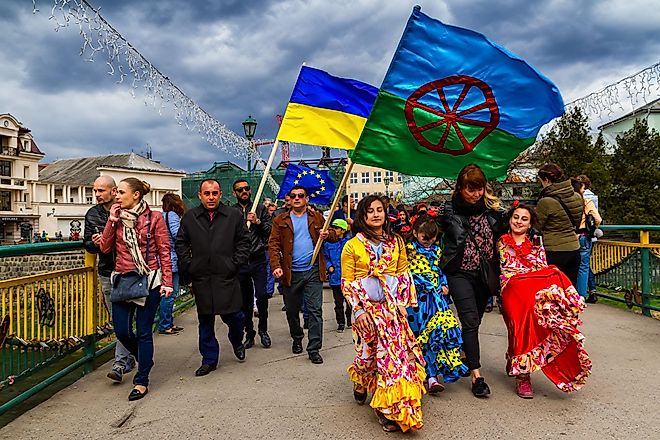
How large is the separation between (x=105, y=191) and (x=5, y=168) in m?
64.9

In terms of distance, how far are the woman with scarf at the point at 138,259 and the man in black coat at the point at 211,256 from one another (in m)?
0.37

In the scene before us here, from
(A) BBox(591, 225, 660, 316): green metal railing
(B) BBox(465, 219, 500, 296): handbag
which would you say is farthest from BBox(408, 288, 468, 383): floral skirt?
(A) BBox(591, 225, 660, 316): green metal railing

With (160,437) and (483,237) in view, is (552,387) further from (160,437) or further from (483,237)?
(160,437)

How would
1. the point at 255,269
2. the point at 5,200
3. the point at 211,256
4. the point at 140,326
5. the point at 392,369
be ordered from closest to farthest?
the point at 392,369 → the point at 140,326 → the point at 211,256 → the point at 255,269 → the point at 5,200

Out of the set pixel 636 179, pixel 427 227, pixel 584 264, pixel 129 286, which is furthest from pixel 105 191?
pixel 636 179

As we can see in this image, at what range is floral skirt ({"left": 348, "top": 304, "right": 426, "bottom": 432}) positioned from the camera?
12.0 ft

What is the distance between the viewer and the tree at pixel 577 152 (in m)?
27.0

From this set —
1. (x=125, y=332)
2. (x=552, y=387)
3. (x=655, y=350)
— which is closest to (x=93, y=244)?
(x=125, y=332)

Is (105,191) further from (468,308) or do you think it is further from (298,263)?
(468,308)

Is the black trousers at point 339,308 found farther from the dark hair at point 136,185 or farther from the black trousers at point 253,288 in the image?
the dark hair at point 136,185

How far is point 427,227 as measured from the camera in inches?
178

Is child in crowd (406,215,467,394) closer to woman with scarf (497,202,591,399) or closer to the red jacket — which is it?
woman with scarf (497,202,591,399)

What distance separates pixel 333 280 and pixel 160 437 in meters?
4.12

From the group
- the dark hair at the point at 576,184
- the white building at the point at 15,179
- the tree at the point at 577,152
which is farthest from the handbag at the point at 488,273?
the white building at the point at 15,179
